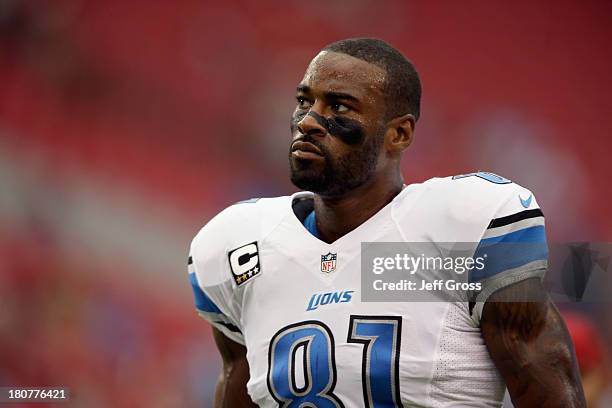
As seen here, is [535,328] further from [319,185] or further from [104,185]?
[104,185]

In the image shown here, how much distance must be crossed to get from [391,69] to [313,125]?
0.20 metres

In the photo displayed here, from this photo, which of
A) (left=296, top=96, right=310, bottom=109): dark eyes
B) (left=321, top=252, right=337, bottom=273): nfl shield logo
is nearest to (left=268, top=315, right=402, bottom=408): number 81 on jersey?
(left=321, top=252, right=337, bottom=273): nfl shield logo

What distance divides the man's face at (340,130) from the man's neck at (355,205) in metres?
0.03

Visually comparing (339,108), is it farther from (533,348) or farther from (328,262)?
(533,348)

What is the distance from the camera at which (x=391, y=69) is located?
194 cm

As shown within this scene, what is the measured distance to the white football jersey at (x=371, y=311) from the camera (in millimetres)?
1729

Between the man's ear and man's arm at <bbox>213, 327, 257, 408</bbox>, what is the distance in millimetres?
552

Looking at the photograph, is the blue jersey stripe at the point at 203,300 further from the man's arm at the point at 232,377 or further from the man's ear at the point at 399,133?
the man's ear at the point at 399,133

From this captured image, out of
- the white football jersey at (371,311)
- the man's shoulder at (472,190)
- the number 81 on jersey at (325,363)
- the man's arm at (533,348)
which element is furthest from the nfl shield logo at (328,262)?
the man's arm at (533,348)

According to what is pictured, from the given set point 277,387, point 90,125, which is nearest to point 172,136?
point 90,125

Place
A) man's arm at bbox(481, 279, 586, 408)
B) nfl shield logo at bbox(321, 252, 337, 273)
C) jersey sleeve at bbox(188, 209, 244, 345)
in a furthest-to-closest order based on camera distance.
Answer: jersey sleeve at bbox(188, 209, 244, 345)
nfl shield logo at bbox(321, 252, 337, 273)
man's arm at bbox(481, 279, 586, 408)

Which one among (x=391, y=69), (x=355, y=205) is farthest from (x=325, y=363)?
(x=391, y=69)

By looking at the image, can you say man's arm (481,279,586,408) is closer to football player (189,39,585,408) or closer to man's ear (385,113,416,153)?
football player (189,39,585,408)

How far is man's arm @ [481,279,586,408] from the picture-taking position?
1.68m
